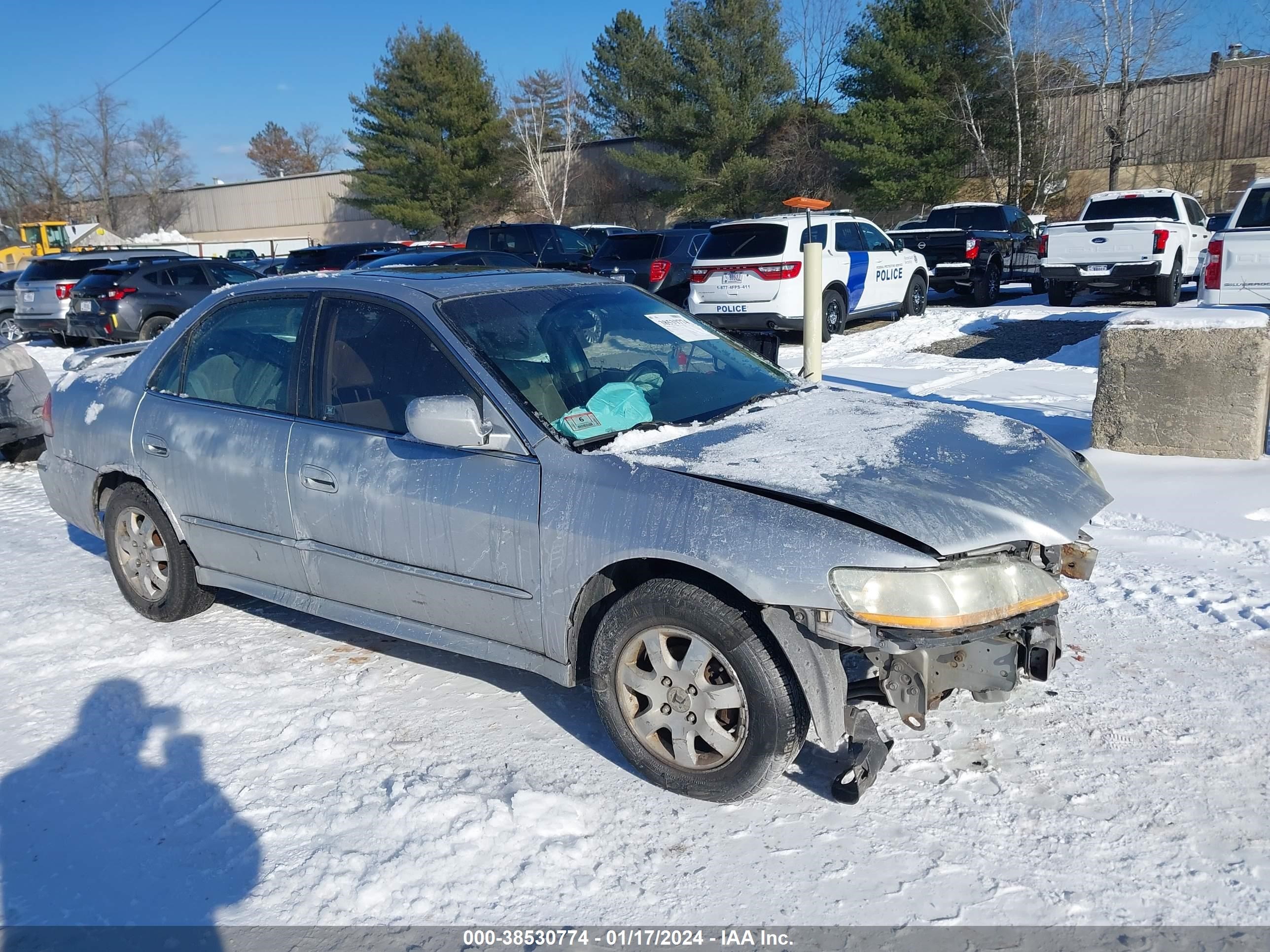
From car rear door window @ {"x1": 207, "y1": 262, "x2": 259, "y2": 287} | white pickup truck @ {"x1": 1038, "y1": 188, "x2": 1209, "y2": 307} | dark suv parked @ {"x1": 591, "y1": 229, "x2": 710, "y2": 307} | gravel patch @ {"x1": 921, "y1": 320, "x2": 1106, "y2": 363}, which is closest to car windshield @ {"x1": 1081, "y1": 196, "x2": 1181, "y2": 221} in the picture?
white pickup truck @ {"x1": 1038, "y1": 188, "x2": 1209, "y2": 307}

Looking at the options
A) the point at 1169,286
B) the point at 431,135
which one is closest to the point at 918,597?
the point at 1169,286

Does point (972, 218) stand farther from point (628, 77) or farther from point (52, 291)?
point (628, 77)

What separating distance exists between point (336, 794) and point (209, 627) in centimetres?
190

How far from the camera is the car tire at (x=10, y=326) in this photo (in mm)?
21734

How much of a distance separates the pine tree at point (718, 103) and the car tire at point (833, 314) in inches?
974

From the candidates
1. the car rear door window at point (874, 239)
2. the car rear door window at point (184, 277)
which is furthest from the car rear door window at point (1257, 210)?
the car rear door window at point (184, 277)

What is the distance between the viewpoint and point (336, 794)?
3465 millimetres

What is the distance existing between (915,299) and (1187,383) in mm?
10150

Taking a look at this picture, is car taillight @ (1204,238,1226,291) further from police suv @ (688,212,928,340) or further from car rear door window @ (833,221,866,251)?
car rear door window @ (833,221,866,251)

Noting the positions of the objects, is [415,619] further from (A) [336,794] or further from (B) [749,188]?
(B) [749,188]

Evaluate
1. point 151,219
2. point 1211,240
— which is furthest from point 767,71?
point 151,219

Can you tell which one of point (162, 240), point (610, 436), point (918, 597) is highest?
point (162, 240)

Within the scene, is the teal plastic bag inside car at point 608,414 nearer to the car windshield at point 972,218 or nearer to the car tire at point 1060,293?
the car tire at point 1060,293

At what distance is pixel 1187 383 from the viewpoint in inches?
254
